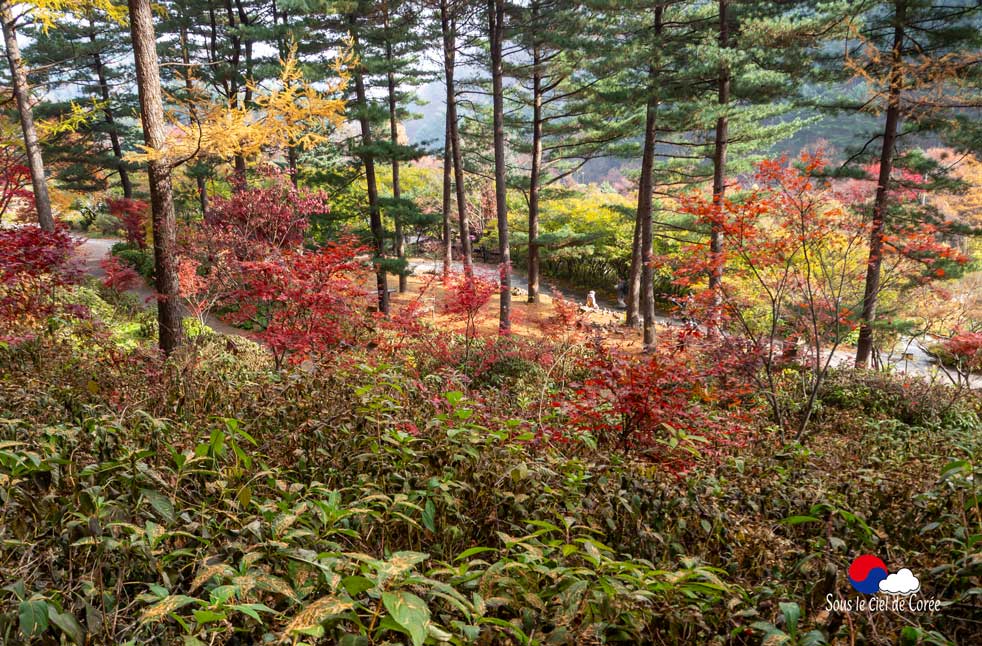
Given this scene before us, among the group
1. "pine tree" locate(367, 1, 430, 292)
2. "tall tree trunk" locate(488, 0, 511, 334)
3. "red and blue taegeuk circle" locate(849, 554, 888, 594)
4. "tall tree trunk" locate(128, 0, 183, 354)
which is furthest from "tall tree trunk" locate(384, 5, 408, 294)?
"red and blue taegeuk circle" locate(849, 554, 888, 594)

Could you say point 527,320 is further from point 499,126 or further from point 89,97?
point 89,97

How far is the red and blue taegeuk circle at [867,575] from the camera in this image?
138 cm

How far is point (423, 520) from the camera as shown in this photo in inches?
75.0

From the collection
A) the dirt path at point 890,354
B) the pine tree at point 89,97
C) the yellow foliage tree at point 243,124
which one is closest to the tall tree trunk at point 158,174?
the yellow foliage tree at point 243,124

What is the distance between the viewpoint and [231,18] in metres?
12.8

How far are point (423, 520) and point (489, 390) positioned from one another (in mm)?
3588

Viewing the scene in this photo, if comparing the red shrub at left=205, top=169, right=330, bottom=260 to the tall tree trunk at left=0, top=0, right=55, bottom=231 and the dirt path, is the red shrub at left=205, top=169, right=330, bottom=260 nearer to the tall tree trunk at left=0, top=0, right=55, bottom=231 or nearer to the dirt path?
the tall tree trunk at left=0, top=0, right=55, bottom=231

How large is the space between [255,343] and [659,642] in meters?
8.43

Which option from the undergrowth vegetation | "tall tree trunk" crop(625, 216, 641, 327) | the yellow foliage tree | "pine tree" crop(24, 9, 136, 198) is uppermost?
"pine tree" crop(24, 9, 136, 198)

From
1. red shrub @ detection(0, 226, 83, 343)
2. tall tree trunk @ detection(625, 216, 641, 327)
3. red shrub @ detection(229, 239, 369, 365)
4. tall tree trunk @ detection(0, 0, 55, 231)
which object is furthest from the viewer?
tall tree trunk @ detection(625, 216, 641, 327)

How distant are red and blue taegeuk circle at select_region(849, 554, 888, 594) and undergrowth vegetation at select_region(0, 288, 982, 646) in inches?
4.8

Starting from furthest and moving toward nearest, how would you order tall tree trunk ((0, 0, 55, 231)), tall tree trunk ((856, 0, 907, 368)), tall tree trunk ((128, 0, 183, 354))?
tall tree trunk ((0, 0, 55, 231)) → tall tree trunk ((856, 0, 907, 368)) → tall tree trunk ((128, 0, 183, 354))

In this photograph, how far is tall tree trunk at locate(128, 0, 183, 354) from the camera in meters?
5.13

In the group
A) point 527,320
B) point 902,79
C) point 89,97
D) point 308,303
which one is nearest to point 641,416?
point 308,303
